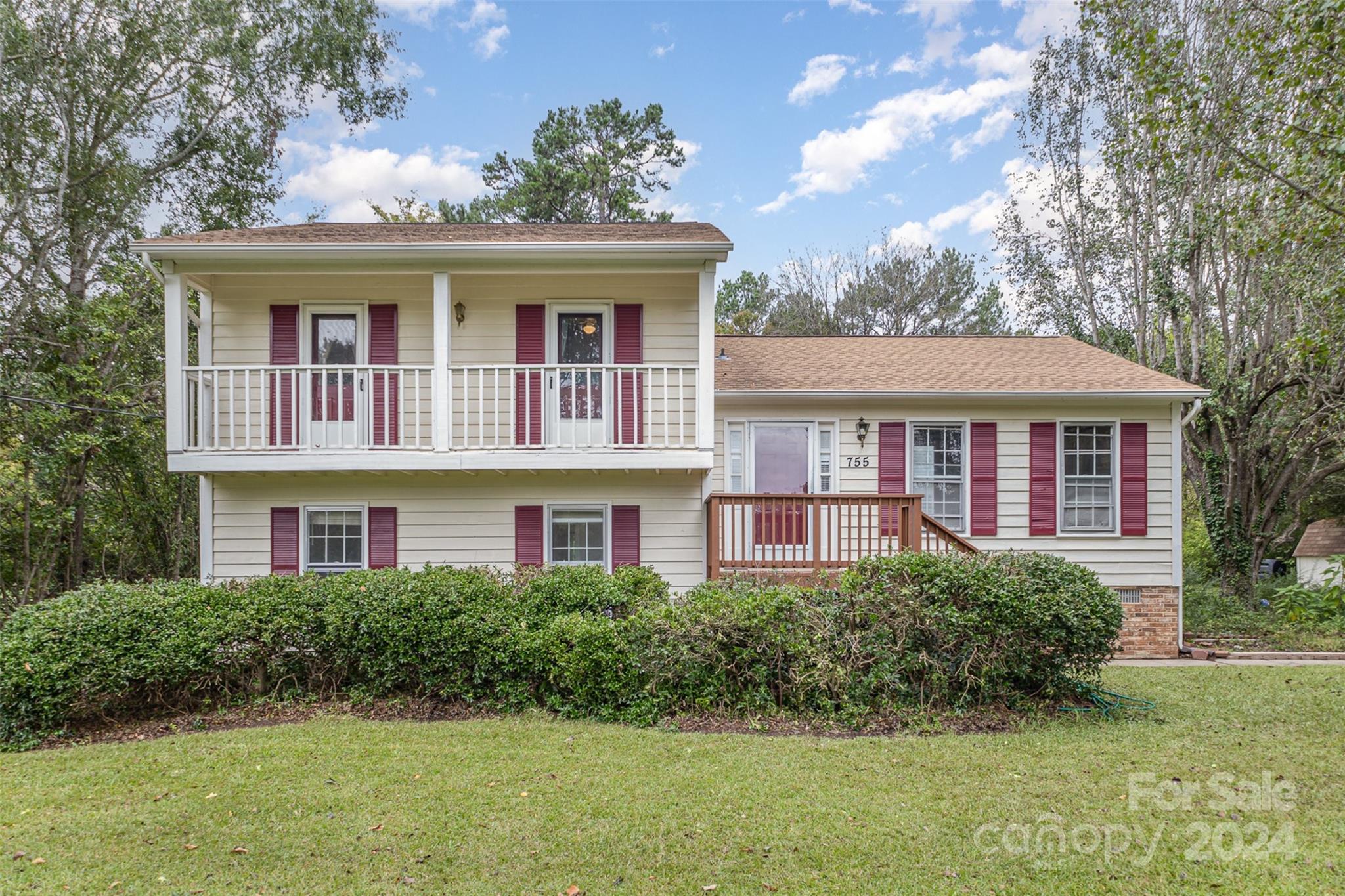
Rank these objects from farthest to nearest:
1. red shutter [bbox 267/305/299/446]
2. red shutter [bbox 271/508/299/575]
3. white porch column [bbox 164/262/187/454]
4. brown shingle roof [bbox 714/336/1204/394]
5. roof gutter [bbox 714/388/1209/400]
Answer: brown shingle roof [bbox 714/336/1204/394] → roof gutter [bbox 714/388/1209/400] → red shutter [bbox 271/508/299/575] → red shutter [bbox 267/305/299/446] → white porch column [bbox 164/262/187/454]

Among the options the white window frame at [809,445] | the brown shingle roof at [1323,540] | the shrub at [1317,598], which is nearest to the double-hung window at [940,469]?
the white window frame at [809,445]

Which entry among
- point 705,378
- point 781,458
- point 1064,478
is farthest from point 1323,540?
point 705,378

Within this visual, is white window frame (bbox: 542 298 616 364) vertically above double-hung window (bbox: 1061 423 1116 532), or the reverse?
white window frame (bbox: 542 298 616 364)

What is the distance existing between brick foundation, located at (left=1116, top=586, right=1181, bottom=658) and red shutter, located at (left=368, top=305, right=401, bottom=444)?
415 inches

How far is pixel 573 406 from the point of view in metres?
7.89

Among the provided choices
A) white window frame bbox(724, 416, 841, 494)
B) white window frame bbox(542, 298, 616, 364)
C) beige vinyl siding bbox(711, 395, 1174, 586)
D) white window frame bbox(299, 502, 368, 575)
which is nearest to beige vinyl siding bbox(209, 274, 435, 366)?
white window frame bbox(542, 298, 616, 364)

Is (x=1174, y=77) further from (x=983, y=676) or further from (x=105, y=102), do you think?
(x=105, y=102)

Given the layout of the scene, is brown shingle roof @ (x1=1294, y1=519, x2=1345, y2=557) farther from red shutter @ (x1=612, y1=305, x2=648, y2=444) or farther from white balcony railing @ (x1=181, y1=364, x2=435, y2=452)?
white balcony railing @ (x1=181, y1=364, x2=435, y2=452)

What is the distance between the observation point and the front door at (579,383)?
25.8ft

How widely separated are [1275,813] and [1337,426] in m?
10.5

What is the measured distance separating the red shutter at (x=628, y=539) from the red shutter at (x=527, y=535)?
1.01 meters

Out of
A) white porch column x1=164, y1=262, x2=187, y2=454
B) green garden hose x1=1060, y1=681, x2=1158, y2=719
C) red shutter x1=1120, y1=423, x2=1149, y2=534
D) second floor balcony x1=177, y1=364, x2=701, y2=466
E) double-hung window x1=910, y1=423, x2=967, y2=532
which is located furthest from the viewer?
double-hung window x1=910, y1=423, x2=967, y2=532

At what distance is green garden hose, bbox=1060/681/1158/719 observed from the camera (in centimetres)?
596

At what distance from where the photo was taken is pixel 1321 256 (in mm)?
8766
